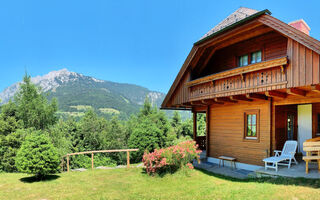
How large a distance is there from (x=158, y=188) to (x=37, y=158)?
4.66m

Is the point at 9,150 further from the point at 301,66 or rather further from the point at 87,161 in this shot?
the point at 301,66

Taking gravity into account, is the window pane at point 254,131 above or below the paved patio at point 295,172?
above

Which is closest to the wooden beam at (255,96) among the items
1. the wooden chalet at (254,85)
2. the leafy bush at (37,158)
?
the wooden chalet at (254,85)

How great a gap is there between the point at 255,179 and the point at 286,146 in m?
2.38

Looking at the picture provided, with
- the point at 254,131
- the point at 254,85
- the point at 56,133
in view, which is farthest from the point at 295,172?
the point at 56,133

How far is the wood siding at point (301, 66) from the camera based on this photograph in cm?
667

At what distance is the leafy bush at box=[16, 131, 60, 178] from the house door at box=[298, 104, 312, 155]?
1102 cm

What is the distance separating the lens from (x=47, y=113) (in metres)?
21.6

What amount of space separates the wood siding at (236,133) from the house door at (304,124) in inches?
89.3

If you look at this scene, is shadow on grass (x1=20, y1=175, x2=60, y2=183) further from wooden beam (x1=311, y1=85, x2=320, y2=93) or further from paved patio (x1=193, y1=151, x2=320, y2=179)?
wooden beam (x1=311, y1=85, x2=320, y2=93)

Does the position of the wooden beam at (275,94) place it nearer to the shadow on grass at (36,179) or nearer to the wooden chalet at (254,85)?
the wooden chalet at (254,85)

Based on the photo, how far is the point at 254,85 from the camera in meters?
8.20

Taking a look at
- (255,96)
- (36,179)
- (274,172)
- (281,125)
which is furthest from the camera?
(281,125)

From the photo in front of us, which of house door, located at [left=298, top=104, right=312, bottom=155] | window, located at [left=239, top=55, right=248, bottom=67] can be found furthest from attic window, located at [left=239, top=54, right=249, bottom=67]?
house door, located at [left=298, top=104, right=312, bottom=155]
